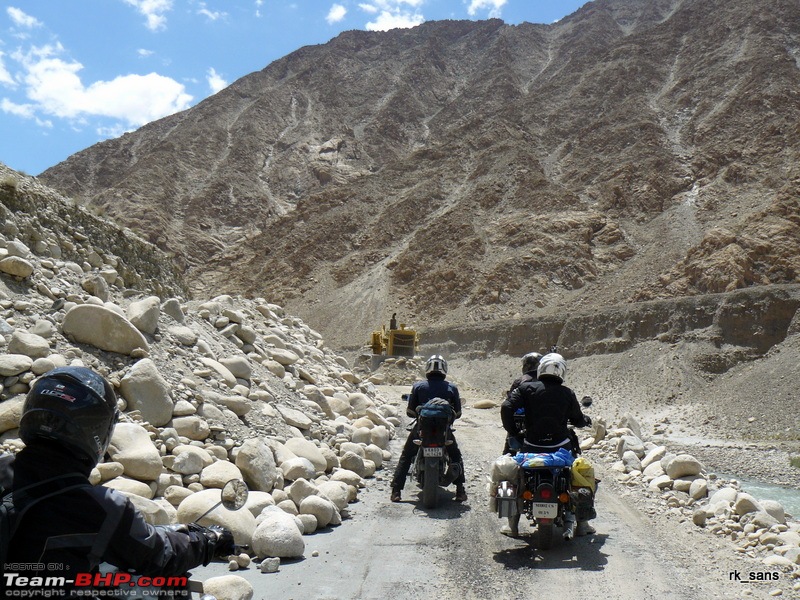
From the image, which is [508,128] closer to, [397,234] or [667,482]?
[397,234]

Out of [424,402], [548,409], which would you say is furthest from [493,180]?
[548,409]

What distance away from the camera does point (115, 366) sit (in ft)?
23.6

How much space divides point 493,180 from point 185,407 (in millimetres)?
52643

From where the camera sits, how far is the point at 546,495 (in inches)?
211

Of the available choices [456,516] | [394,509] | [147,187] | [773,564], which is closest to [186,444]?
[394,509]

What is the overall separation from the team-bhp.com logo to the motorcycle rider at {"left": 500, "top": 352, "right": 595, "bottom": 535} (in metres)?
3.99

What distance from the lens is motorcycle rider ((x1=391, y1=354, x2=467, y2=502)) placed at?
7.47 m

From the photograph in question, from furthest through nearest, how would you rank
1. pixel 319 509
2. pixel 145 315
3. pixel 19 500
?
pixel 145 315 < pixel 319 509 < pixel 19 500

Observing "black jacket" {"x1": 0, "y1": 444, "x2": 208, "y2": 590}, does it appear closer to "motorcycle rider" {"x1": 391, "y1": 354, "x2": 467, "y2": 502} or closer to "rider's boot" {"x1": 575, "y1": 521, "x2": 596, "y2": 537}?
"rider's boot" {"x1": 575, "y1": 521, "x2": 596, "y2": 537}

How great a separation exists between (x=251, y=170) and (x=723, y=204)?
4958 cm

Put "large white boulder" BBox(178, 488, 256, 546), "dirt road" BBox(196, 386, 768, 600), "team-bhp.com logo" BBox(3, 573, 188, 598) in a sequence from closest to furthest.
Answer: "team-bhp.com logo" BBox(3, 573, 188, 598), "dirt road" BBox(196, 386, 768, 600), "large white boulder" BBox(178, 488, 256, 546)

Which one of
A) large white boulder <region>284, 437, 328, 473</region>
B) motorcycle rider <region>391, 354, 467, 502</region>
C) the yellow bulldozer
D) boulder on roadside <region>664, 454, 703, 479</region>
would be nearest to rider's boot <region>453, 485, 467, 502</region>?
motorcycle rider <region>391, 354, 467, 502</region>

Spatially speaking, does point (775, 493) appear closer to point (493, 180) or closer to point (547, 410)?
point (547, 410)

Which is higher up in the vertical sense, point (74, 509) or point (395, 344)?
point (74, 509)
